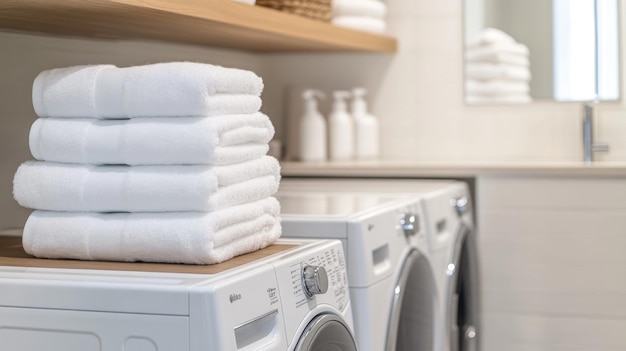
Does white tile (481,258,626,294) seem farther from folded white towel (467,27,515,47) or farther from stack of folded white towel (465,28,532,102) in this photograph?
folded white towel (467,27,515,47)

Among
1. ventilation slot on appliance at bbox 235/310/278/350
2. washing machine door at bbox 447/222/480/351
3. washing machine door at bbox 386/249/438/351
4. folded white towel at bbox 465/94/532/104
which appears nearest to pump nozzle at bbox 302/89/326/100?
folded white towel at bbox 465/94/532/104

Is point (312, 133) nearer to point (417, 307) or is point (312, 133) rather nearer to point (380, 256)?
point (417, 307)

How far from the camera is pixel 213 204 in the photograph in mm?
1498

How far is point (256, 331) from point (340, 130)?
198 cm

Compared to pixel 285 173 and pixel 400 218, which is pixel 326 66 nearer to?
pixel 285 173

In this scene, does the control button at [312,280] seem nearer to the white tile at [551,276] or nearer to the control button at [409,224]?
the control button at [409,224]

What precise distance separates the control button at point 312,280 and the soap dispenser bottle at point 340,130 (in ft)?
5.80

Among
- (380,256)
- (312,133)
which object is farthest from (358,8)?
(380,256)

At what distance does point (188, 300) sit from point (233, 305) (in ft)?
0.25

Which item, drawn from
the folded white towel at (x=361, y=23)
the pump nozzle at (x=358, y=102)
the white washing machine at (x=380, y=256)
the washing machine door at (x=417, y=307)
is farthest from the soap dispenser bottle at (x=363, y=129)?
the washing machine door at (x=417, y=307)

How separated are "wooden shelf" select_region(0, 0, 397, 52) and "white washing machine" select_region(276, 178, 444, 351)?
45cm

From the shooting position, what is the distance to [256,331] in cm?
142

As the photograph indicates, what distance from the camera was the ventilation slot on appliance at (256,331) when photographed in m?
1.35

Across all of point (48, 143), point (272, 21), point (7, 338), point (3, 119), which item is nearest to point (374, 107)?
point (272, 21)
